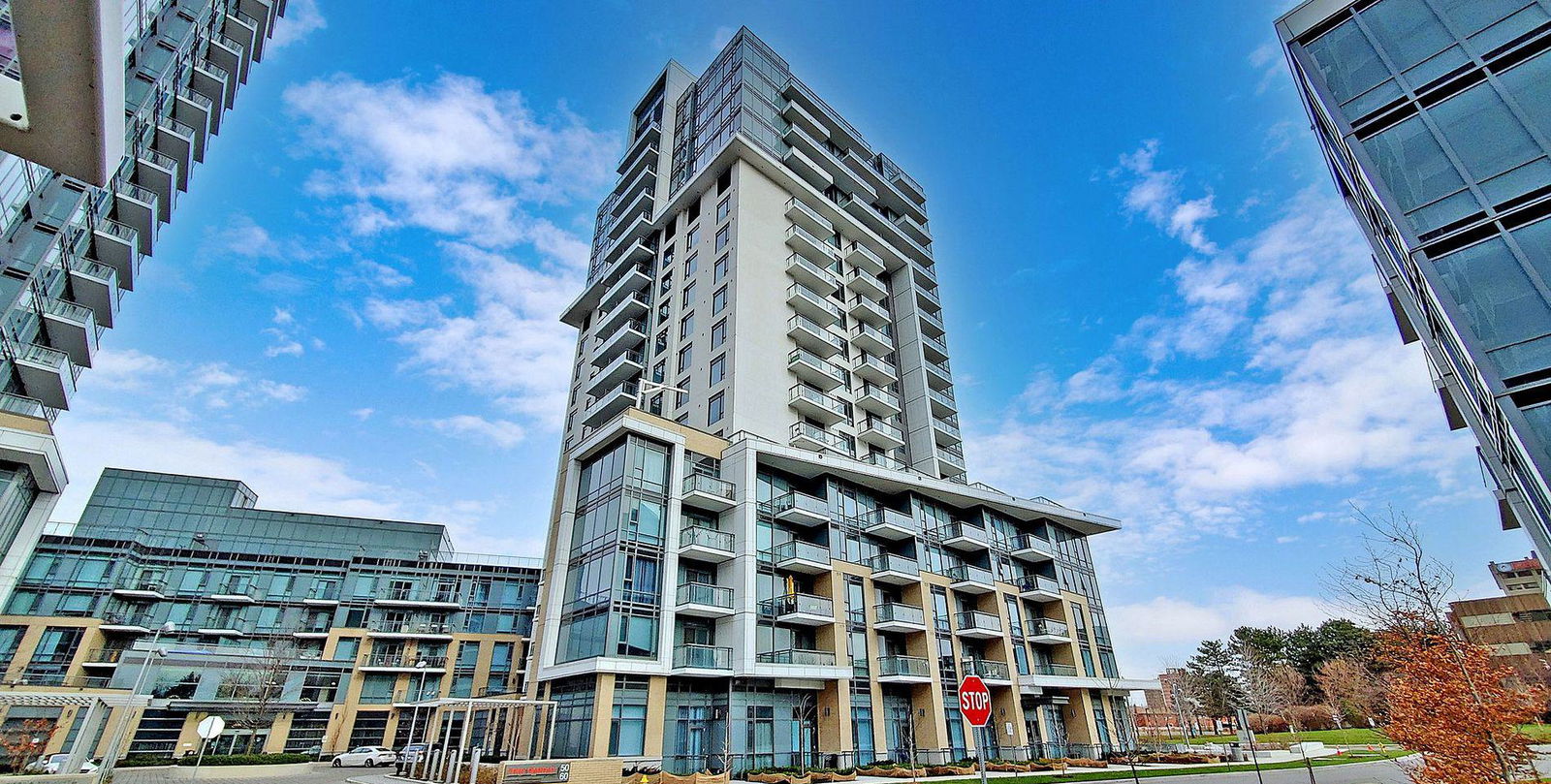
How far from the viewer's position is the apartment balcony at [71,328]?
24703mm

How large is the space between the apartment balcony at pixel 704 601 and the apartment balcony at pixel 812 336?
18.0 m

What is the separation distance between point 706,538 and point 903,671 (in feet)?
39.4

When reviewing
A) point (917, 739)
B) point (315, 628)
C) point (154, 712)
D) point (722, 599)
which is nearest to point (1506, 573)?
point (917, 739)

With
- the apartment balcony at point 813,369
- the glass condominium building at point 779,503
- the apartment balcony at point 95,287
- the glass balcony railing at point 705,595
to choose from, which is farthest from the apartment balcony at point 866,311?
the apartment balcony at point 95,287

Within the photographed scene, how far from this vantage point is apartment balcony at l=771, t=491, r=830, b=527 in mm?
33688

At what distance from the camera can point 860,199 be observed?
56.1 m

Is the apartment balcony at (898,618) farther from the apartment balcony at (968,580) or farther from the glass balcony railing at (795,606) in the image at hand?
the apartment balcony at (968,580)

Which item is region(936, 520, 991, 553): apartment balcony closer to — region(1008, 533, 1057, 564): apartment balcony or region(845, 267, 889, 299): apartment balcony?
region(1008, 533, 1057, 564): apartment balcony

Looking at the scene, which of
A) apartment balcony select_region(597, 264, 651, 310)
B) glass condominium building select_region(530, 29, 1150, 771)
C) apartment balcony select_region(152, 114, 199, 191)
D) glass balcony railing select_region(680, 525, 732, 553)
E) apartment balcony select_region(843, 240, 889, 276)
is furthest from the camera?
apartment balcony select_region(843, 240, 889, 276)

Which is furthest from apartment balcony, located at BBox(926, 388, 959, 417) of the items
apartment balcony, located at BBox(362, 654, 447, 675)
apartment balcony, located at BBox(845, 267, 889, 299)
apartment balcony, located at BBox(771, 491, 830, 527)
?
apartment balcony, located at BBox(362, 654, 447, 675)

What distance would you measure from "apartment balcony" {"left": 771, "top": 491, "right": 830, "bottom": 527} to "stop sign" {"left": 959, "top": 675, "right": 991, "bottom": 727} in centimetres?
2221

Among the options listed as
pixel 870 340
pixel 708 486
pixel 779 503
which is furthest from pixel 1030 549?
pixel 708 486

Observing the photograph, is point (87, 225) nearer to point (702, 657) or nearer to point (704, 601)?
point (704, 601)

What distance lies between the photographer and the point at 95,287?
2653cm
